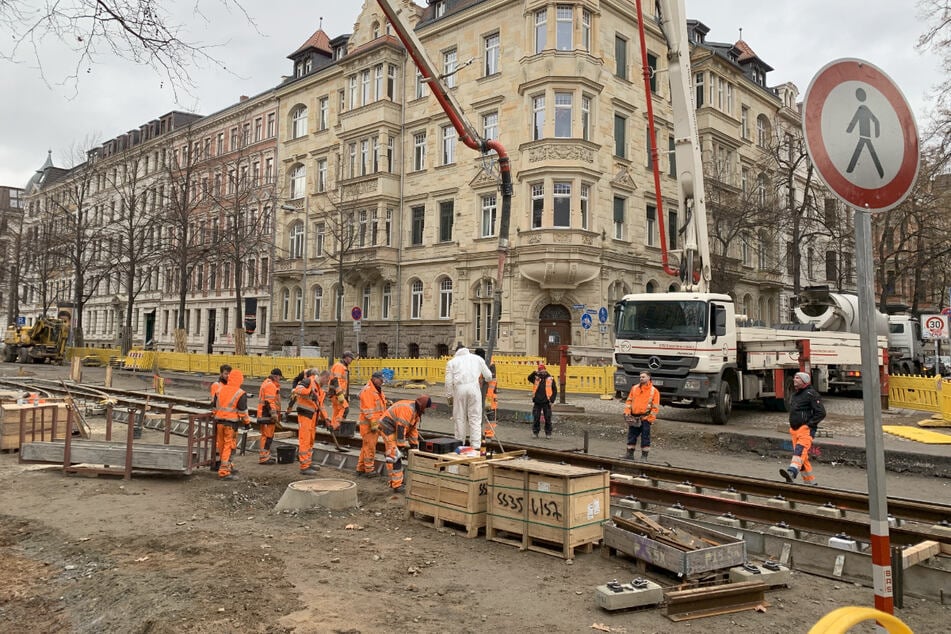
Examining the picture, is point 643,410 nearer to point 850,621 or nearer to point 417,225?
point 850,621

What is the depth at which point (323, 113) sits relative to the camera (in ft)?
133

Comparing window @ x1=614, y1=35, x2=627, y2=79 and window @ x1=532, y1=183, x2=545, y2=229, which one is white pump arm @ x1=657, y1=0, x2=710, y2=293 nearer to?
window @ x1=532, y1=183, x2=545, y2=229

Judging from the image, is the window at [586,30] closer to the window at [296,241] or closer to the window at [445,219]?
the window at [445,219]

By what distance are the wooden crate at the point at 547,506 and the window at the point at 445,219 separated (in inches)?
1054

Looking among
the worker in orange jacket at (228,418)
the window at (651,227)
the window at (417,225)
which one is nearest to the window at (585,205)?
the window at (651,227)

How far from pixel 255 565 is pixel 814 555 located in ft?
17.0

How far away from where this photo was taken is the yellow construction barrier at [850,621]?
2.48m

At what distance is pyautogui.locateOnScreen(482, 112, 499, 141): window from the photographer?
3156 cm

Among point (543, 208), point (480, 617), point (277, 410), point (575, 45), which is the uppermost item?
point (575, 45)

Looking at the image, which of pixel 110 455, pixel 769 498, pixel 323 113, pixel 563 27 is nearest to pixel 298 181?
pixel 323 113

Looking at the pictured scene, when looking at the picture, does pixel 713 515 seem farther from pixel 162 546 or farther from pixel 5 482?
pixel 5 482

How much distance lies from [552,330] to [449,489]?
22201mm

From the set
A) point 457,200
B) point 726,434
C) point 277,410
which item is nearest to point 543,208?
point 457,200

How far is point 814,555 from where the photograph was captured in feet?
20.8
